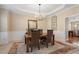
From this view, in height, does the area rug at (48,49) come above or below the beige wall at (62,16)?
below

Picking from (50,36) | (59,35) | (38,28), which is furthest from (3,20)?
(59,35)

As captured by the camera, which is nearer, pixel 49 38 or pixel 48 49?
pixel 48 49

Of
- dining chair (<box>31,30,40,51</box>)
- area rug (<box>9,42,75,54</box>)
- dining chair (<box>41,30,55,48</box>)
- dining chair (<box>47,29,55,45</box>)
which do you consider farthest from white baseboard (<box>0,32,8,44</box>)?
dining chair (<box>47,29,55,45</box>)

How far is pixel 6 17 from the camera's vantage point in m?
2.55

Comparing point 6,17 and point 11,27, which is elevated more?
point 6,17

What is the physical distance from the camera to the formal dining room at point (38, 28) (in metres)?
2.50

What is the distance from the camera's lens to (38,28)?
2.58 metres

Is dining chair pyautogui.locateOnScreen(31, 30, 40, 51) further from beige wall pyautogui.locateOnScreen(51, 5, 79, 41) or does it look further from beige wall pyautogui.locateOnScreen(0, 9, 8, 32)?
beige wall pyautogui.locateOnScreen(0, 9, 8, 32)

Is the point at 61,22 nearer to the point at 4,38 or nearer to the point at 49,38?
the point at 49,38

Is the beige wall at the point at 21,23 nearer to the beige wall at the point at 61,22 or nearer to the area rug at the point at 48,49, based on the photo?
the beige wall at the point at 61,22

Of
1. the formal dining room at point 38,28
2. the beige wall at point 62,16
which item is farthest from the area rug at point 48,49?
the beige wall at point 62,16
